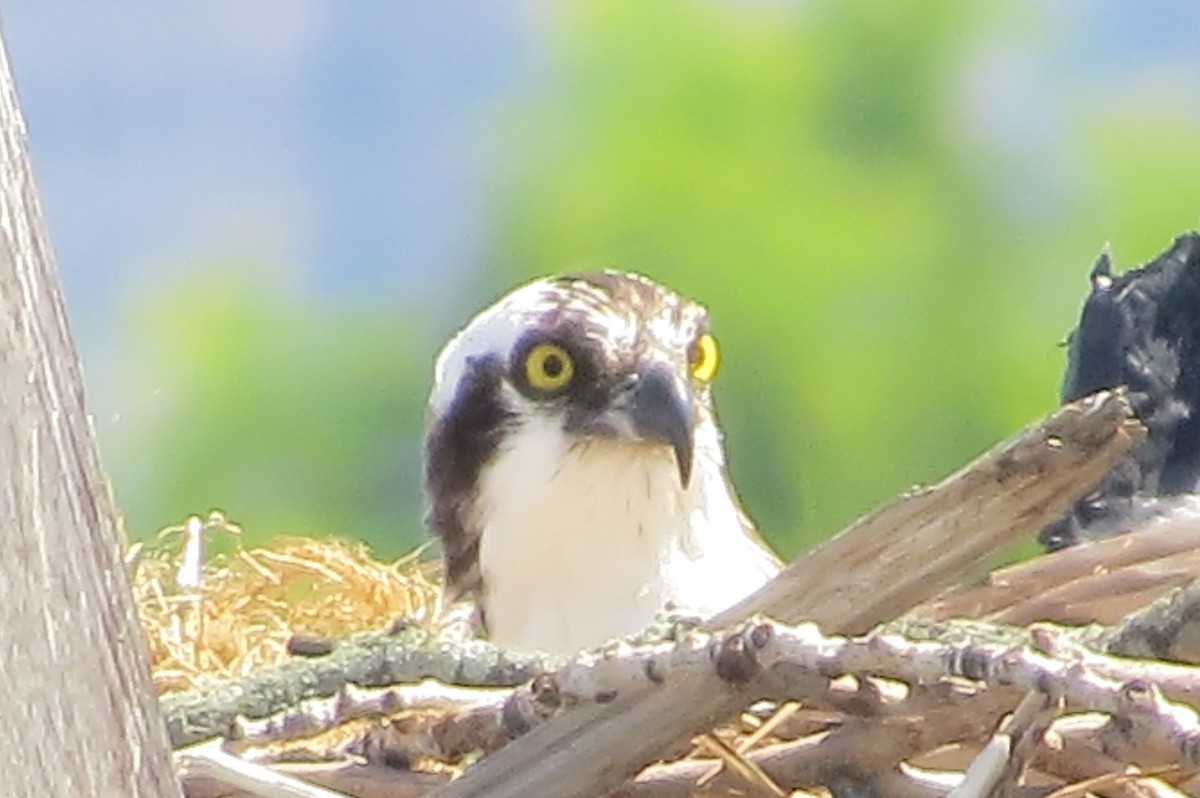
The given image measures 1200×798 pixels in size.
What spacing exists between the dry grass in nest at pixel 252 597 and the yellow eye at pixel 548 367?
0.18 metres

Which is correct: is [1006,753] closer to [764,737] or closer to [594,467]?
[764,737]

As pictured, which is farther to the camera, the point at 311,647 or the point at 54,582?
the point at 311,647

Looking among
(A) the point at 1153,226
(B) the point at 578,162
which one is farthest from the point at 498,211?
(A) the point at 1153,226

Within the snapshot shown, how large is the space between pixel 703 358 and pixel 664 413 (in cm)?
11

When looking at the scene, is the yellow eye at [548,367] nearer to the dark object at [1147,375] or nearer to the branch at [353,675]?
the dark object at [1147,375]

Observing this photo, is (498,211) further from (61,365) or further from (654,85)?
(61,365)

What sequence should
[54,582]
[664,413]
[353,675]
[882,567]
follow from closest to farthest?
[54,582] → [882,567] → [353,675] → [664,413]

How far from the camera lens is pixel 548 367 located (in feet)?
5.35

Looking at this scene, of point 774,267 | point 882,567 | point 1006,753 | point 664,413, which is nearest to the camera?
point 1006,753

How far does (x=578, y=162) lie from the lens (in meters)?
2.22

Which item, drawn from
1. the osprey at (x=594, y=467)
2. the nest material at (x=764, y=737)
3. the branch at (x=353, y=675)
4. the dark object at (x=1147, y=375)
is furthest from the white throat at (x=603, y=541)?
the branch at (x=353, y=675)

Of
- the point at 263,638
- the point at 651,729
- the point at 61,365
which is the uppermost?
the point at 61,365

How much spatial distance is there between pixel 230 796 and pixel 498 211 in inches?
57.5

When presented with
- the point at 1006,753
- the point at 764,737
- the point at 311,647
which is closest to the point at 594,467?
the point at 311,647
